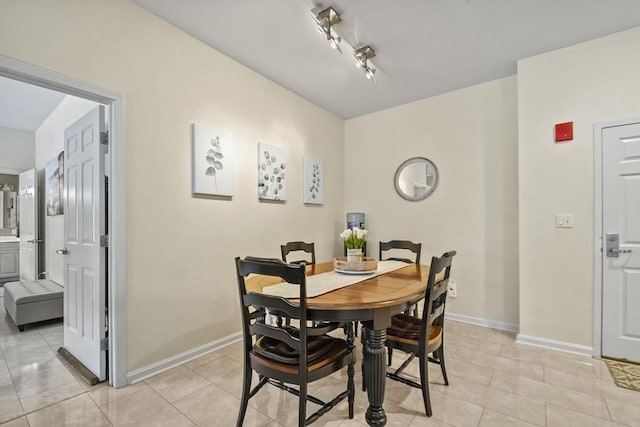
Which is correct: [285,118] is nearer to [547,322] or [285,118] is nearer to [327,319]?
[327,319]

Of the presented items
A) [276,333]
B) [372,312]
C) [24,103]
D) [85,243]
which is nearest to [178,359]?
[85,243]

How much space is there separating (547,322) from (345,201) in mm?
2705

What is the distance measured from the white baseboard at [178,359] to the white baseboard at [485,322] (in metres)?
2.44

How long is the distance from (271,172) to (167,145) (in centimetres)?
113

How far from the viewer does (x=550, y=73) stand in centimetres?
273

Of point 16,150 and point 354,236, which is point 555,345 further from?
point 16,150

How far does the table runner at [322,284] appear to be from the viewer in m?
1.62

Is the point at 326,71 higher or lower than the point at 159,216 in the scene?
higher

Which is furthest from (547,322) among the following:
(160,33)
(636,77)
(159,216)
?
(160,33)

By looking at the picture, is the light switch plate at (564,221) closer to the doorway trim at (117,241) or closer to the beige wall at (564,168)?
the beige wall at (564,168)

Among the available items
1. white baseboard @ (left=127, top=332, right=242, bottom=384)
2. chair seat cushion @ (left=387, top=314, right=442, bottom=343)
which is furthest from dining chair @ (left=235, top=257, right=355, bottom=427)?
white baseboard @ (left=127, top=332, right=242, bottom=384)

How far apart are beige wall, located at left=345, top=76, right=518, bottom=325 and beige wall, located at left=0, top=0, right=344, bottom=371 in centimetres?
167

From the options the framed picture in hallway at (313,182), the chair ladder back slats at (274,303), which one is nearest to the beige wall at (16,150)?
the framed picture in hallway at (313,182)

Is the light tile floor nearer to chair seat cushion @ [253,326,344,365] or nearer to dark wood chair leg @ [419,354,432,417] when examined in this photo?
dark wood chair leg @ [419,354,432,417]
